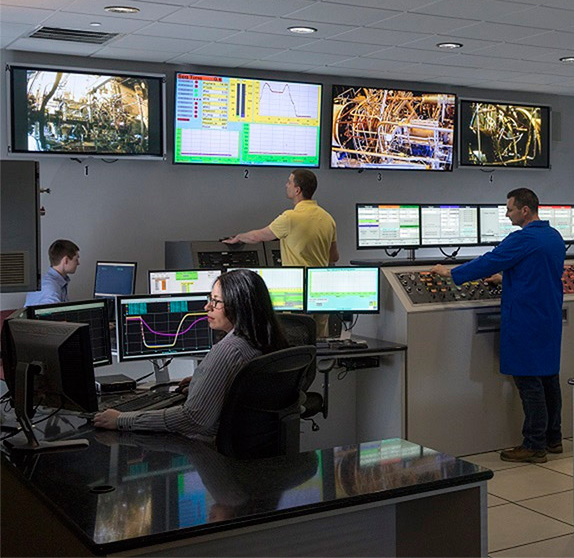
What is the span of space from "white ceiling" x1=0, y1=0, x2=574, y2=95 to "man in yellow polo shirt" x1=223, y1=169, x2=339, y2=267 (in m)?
0.97

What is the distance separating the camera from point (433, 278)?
524 cm

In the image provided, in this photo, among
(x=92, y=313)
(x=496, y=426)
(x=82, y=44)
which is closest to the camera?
(x=92, y=313)

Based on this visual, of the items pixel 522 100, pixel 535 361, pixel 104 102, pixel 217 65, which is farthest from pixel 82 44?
pixel 522 100

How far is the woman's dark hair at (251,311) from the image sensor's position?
2.98 metres

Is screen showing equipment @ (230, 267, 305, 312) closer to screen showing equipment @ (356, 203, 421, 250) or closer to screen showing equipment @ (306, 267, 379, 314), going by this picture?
screen showing equipment @ (306, 267, 379, 314)

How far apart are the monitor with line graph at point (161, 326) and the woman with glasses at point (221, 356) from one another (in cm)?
102

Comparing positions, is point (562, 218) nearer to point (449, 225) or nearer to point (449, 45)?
point (449, 225)

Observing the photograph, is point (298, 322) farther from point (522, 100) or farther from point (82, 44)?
point (522, 100)

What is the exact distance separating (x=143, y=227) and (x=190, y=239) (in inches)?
15.4

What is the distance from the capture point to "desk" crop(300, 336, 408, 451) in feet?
16.0

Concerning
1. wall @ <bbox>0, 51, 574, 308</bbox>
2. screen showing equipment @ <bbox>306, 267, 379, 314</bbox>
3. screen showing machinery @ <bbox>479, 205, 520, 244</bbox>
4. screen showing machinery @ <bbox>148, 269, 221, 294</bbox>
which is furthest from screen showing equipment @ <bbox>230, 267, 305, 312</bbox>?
screen showing machinery @ <bbox>479, 205, 520, 244</bbox>

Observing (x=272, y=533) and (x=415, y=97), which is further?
(x=415, y=97)

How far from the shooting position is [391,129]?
7.46m

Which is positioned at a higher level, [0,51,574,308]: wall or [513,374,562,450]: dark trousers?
[0,51,574,308]: wall
